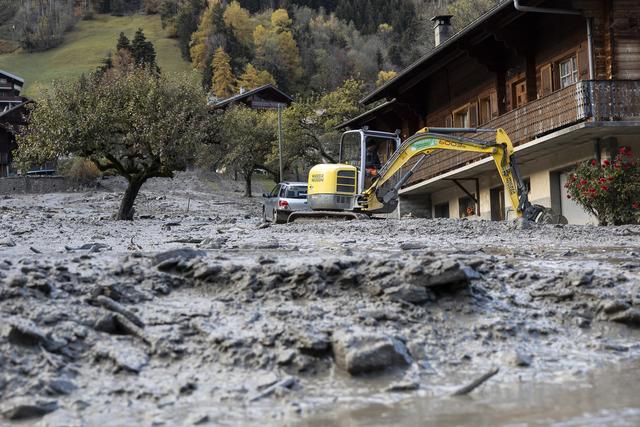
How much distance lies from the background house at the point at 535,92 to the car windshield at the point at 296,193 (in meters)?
4.95

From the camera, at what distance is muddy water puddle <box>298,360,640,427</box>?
5.19m

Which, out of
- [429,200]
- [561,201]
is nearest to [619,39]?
[561,201]

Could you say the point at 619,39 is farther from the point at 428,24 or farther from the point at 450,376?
the point at 428,24

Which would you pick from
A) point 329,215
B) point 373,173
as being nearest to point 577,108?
point 373,173

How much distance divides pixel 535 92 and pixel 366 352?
21.5m

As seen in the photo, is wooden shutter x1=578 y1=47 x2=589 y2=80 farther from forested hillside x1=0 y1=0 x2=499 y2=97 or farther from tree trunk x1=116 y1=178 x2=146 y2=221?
forested hillside x1=0 y1=0 x2=499 y2=97

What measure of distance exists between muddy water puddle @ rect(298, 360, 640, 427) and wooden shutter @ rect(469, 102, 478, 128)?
25.7 metres

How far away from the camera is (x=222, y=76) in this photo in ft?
398

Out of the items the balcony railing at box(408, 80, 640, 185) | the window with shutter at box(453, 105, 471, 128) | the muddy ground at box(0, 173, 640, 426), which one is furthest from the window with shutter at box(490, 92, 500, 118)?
the muddy ground at box(0, 173, 640, 426)

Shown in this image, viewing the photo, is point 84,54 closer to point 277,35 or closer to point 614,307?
point 277,35

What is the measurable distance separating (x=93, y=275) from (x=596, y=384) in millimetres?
4779

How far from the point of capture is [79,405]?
5750mm

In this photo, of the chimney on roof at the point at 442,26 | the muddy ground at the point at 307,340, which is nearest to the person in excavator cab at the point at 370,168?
the muddy ground at the point at 307,340

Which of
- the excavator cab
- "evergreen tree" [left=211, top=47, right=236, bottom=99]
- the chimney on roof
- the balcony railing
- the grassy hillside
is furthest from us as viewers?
the grassy hillside
